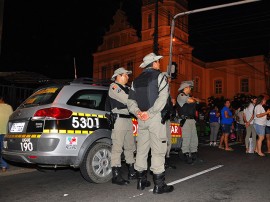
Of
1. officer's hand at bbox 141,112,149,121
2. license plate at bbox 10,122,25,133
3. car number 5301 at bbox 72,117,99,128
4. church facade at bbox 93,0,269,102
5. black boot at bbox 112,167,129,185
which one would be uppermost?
church facade at bbox 93,0,269,102

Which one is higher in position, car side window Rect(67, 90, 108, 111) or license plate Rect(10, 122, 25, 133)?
car side window Rect(67, 90, 108, 111)

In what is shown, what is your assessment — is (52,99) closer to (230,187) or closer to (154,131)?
(154,131)

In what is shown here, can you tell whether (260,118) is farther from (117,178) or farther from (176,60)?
(176,60)

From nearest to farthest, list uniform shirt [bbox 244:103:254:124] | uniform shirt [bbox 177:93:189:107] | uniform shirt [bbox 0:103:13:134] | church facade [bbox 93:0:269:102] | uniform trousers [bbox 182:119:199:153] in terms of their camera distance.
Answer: uniform shirt [bbox 0:103:13:134]
uniform shirt [bbox 177:93:189:107]
uniform trousers [bbox 182:119:199:153]
uniform shirt [bbox 244:103:254:124]
church facade [bbox 93:0:269:102]

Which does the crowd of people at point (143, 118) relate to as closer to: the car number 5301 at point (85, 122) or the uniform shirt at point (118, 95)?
the uniform shirt at point (118, 95)

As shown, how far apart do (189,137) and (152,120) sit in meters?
3.06

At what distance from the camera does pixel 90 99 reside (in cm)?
557

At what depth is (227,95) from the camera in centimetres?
4031

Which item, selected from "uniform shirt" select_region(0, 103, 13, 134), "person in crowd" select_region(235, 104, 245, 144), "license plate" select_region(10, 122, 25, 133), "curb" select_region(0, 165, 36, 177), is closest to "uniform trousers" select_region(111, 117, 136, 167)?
"license plate" select_region(10, 122, 25, 133)

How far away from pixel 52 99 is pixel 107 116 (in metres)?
1.01

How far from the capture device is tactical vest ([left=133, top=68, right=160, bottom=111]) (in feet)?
15.3

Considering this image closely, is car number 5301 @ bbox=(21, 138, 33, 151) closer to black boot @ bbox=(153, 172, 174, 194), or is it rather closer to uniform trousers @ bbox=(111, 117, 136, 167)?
uniform trousers @ bbox=(111, 117, 136, 167)

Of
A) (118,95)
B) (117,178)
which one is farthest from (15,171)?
(118,95)

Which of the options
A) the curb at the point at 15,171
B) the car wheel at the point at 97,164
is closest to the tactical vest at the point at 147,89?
the car wheel at the point at 97,164
